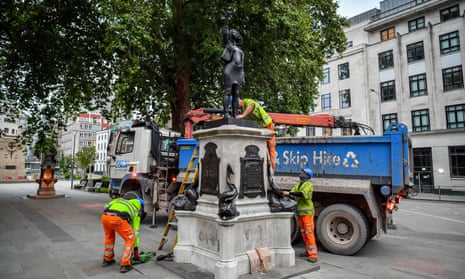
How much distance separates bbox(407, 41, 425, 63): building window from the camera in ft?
87.8

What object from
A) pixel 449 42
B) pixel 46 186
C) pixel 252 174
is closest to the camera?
pixel 252 174

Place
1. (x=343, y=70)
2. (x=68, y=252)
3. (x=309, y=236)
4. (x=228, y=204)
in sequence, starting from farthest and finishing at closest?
(x=343, y=70) < (x=68, y=252) < (x=309, y=236) < (x=228, y=204)

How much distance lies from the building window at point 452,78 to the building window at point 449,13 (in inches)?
185

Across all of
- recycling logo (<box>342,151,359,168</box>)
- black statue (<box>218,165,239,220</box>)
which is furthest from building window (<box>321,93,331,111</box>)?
black statue (<box>218,165,239,220</box>)

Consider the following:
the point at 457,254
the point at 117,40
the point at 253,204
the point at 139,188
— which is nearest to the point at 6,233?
the point at 139,188

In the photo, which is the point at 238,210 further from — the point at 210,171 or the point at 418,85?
the point at 418,85

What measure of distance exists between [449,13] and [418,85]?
640 centimetres

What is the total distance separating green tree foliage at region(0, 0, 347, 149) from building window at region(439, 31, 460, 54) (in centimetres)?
1549

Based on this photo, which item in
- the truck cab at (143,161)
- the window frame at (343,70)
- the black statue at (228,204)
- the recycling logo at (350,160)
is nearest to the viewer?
the black statue at (228,204)

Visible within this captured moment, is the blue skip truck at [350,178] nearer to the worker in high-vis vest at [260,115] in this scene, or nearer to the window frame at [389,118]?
the worker in high-vis vest at [260,115]

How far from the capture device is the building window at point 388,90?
28516 mm

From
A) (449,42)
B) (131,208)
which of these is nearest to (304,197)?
(131,208)

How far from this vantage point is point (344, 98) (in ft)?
106

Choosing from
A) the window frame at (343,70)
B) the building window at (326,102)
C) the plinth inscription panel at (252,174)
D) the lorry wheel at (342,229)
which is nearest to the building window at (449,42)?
the window frame at (343,70)
